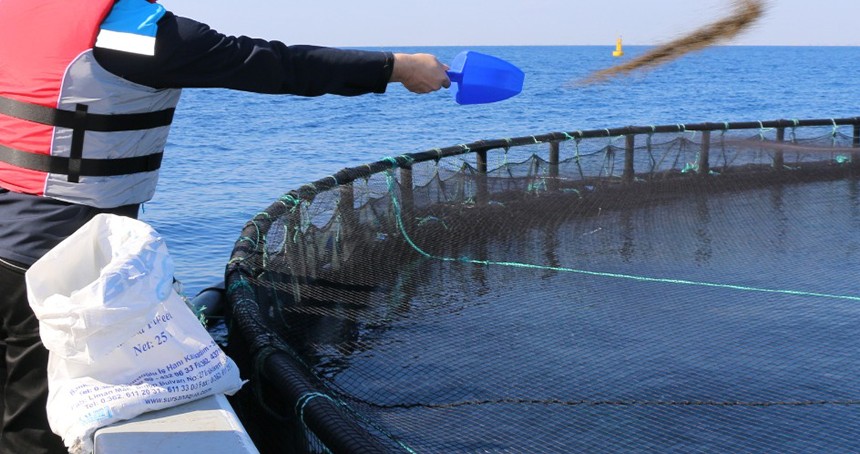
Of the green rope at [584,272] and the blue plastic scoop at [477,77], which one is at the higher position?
the blue plastic scoop at [477,77]

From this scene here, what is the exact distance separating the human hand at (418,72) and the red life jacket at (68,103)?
0.66 metres

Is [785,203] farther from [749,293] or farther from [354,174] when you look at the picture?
[354,174]

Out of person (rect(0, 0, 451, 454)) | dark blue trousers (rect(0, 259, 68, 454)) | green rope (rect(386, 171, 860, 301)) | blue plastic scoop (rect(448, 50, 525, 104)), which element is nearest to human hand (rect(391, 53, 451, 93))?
blue plastic scoop (rect(448, 50, 525, 104))

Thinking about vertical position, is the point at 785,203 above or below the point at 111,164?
below

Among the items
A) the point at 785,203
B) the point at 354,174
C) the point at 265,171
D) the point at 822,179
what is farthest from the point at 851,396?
the point at 265,171

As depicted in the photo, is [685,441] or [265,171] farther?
[265,171]

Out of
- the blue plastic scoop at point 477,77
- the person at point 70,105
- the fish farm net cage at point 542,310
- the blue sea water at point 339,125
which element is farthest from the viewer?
the blue sea water at point 339,125

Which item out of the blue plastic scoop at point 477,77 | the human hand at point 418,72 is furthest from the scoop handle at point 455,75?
the human hand at point 418,72

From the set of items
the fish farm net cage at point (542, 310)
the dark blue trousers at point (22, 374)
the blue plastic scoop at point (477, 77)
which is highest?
the blue plastic scoop at point (477, 77)

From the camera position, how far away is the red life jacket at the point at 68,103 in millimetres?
2529

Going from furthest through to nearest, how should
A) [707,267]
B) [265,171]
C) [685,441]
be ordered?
[265,171]
[707,267]
[685,441]

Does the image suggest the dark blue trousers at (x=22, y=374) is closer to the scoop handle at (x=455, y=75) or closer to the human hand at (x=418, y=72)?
the human hand at (x=418, y=72)

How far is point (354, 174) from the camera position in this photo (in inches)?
217

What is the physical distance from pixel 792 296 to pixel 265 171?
18848mm
